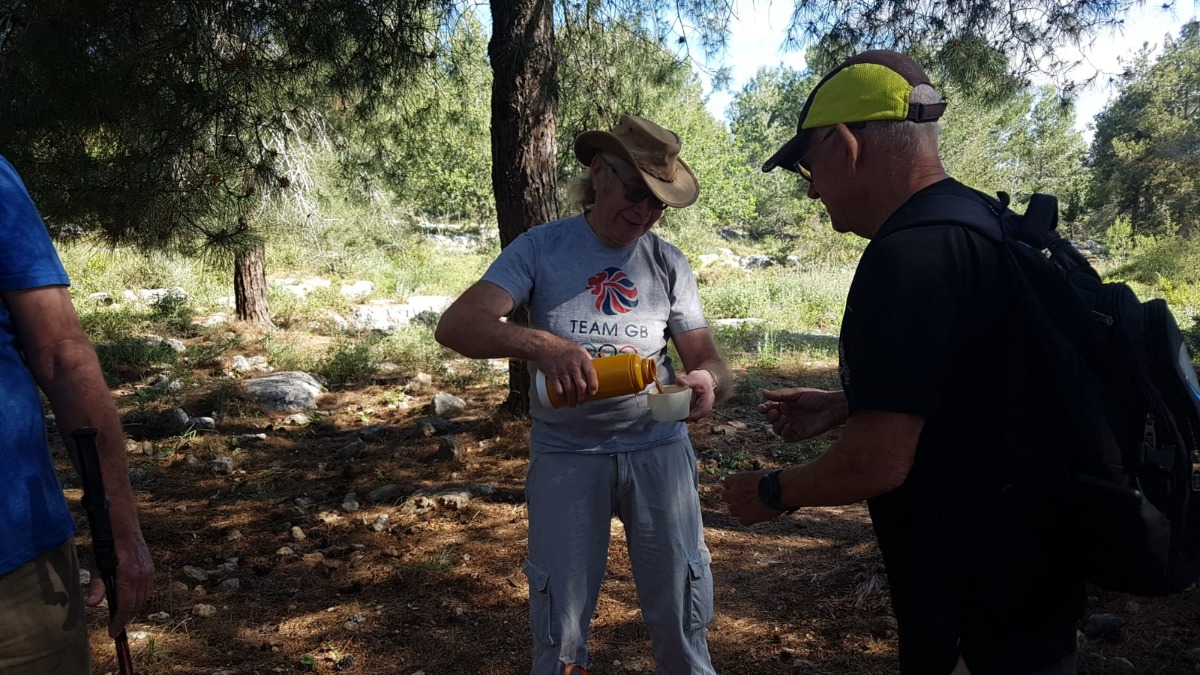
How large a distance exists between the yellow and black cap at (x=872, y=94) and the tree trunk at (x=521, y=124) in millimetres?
3610

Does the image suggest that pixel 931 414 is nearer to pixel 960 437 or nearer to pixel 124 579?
pixel 960 437

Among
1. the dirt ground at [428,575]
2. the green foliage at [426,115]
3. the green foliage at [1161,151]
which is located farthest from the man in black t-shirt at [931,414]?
the green foliage at [1161,151]

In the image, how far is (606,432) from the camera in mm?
2164

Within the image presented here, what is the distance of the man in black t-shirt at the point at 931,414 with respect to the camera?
130cm

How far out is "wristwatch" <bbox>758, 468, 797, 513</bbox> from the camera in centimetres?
160

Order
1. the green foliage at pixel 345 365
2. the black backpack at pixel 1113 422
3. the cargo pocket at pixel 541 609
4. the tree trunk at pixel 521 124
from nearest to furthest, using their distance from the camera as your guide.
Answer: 1. the black backpack at pixel 1113 422
2. the cargo pocket at pixel 541 609
3. the tree trunk at pixel 521 124
4. the green foliage at pixel 345 365

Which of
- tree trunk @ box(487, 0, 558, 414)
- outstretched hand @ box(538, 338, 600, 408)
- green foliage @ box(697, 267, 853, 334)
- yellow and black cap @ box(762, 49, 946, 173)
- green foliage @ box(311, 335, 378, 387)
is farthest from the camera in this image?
green foliage @ box(697, 267, 853, 334)

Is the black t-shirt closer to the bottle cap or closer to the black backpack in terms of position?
the black backpack

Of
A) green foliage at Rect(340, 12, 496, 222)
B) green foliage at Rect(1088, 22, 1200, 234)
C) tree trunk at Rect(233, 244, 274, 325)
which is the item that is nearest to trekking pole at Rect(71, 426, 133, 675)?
green foliage at Rect(340, 12, 496, 222)

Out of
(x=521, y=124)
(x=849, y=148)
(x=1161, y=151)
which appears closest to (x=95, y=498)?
(x=849, y=148)

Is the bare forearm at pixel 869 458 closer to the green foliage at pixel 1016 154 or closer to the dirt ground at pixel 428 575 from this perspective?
the dirt ground at pixel 428 575

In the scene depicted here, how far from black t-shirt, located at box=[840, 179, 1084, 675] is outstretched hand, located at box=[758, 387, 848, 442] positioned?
1.72 ft

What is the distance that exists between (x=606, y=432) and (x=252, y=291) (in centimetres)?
941

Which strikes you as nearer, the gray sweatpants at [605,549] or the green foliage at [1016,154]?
the gray sweatpants at [605,549]
